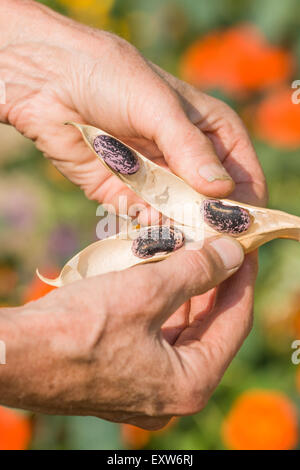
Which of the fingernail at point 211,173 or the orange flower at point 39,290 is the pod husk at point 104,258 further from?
the orange flower at point 39,290

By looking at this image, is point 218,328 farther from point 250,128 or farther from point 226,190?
point 250,128

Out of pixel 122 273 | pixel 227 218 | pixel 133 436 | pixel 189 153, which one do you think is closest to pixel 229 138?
pixel 189 153

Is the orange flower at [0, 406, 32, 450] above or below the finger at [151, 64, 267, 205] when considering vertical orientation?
below

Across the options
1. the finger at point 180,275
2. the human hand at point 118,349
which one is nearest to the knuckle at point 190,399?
the human hand at point 118,349

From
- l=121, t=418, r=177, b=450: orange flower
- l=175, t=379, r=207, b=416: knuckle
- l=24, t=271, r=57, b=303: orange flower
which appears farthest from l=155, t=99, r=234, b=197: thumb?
l=121, t=418, r=177, b=450: orange flower

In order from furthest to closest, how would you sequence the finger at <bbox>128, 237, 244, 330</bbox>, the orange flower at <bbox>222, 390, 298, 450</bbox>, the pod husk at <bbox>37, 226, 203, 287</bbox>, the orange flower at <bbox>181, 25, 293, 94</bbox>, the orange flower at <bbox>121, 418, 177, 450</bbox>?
1. the orange flower at <bbox>181, 25, 293, 94</bbox>
2. the orange flower at <bbox>121, 418, 177, 450</bbox>
3. the orange flower at <bbox>222, 390, 298, 450</bbox>
4. the pod husk at <bbox>37, 226, 203, 287</bbox>
5. the finger at <bbox>128, 237, 244, 330</bbox>

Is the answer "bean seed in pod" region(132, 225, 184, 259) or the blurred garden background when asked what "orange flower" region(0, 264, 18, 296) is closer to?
the blurred garden background

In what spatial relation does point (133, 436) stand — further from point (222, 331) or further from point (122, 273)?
point (122, 273)

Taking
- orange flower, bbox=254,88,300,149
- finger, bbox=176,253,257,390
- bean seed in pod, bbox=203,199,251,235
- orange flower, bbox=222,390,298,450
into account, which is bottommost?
orange flower, bbox=222,390,298,450

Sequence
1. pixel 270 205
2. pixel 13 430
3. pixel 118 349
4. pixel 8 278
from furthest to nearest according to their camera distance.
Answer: pixel 8 278 → pixel 270 205 → pixel 13 430 → pixel 118 349
